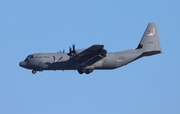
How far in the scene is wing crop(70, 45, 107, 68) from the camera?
1723 inches

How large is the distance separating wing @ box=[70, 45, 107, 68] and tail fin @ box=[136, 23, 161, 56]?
569 centimetres

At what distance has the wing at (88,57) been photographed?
144 feet

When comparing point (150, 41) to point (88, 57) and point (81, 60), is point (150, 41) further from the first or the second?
point (81, 60)

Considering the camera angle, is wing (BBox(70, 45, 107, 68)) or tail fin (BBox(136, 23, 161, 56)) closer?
wing (BBox(70, 45, 107, 68))

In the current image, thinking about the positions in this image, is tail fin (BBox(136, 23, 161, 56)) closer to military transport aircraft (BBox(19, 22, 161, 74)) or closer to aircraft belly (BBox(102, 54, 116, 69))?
military transport aircraft (BBox(19, 22, 161, 74))

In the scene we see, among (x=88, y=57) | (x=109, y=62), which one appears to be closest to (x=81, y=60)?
(x=88, y=57)

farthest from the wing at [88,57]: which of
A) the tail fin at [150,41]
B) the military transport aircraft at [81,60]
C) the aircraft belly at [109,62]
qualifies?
the tail fin at [150,41]

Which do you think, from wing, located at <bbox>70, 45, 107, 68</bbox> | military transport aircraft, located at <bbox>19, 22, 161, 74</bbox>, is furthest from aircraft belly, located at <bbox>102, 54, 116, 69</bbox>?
wing, located at <bbox>70, 45, 107, 68</bbox>

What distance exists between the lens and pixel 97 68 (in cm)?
Result: 4538

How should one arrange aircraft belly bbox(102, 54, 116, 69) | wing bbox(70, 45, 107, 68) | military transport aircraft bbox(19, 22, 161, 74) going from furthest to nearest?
aircraft belly bbox(102, 54, 116, 69)
military transport aircraft bbox(19, 22, 161, 74)
wing bbox(70, 45, 107, 68)

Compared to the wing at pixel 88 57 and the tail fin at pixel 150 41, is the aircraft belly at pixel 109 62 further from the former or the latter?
the tail fin at pixel 150 41

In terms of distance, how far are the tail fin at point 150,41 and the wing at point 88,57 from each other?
18.7 ft

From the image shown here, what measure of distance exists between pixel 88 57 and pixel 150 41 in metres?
8.22

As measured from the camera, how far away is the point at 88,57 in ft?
147
